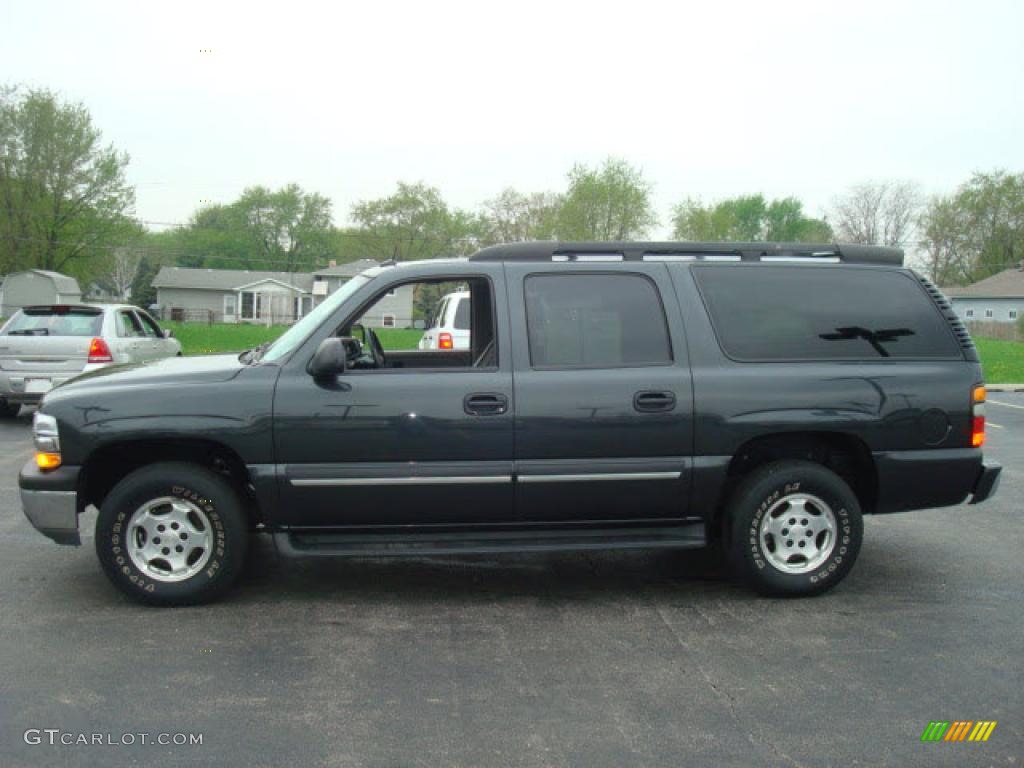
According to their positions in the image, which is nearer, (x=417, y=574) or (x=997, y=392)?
(x=417, y=574)

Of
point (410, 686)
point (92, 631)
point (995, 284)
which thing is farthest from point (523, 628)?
point (995, 284)

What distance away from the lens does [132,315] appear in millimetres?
12648

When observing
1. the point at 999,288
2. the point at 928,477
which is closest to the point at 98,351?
the point at 928,477

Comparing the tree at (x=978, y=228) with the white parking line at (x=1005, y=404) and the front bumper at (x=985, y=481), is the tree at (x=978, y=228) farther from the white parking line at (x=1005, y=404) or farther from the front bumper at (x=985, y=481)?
the front bumper at (x=985, y=481)

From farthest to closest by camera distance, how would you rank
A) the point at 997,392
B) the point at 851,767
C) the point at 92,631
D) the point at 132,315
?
the point at 997,392 < the point at 132,315 < the point at 92,631 < the point at 851,767

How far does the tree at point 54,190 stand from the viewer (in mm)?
44594

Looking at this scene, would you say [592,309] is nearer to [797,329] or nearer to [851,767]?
[797,329]

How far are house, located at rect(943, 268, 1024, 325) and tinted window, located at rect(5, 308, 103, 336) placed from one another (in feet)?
226

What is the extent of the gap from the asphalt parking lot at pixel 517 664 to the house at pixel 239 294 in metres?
67.9

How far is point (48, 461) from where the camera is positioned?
4.77 metres

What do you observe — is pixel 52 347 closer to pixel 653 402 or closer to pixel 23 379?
pixel 23 379

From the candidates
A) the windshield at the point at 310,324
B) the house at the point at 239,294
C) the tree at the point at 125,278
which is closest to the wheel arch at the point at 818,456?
the windshield at the point at 310,324

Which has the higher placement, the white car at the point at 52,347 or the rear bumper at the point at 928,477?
the white car at the point at 52,347

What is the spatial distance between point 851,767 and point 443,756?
4.87 feet
